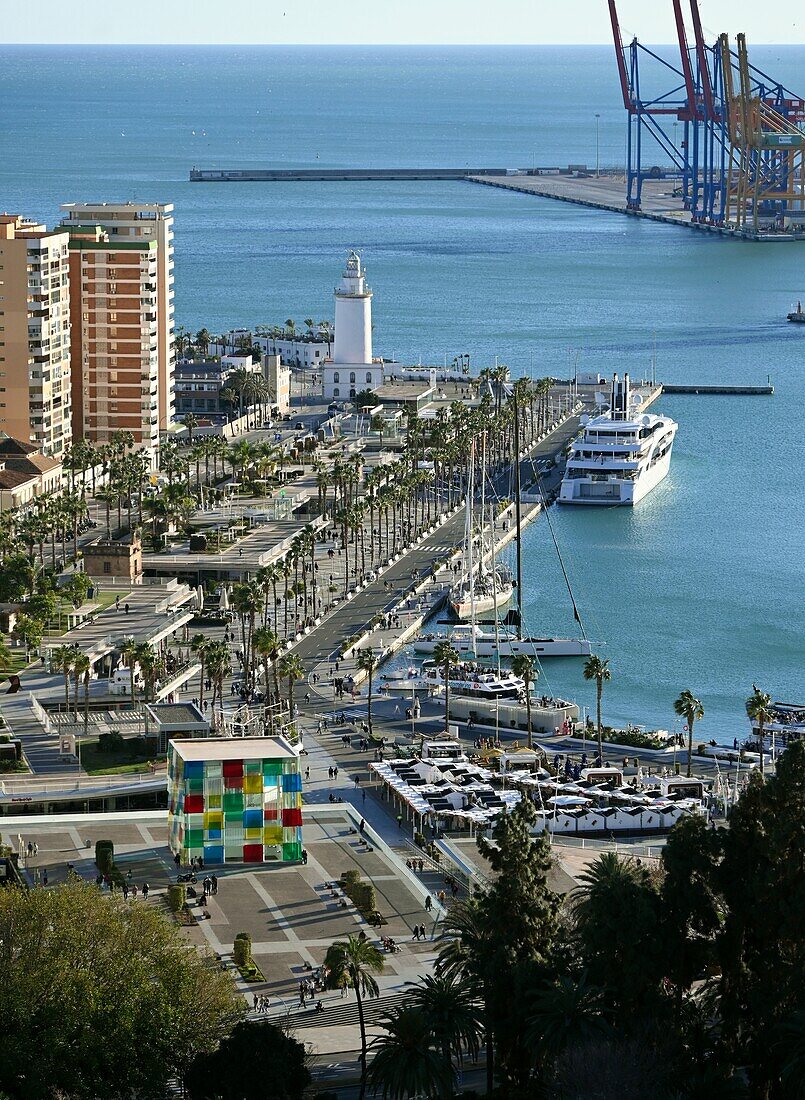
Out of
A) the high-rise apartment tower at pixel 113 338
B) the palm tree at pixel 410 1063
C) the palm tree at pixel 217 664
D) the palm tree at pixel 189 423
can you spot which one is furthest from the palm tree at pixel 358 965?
the palm tree at pixel 189 423

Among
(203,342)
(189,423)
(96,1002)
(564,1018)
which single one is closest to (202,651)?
(96,1002)

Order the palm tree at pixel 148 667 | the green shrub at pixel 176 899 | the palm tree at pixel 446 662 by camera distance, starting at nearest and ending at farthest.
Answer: the green shrub at pixel 176 899 → the palm tree at pixel 148 667 → the palm tree at pixel 446 662

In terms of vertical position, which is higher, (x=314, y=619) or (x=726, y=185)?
(x=726, y=185)

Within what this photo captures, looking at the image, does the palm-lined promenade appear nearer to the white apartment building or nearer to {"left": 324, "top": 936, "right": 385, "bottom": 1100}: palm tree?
{"left": 324, "top": 936, "right": 385, "bottom": 1100}: palm tree

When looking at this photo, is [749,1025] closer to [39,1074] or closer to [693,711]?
[39,1074]

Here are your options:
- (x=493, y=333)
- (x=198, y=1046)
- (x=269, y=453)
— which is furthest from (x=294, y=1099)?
(x=493, y=333)

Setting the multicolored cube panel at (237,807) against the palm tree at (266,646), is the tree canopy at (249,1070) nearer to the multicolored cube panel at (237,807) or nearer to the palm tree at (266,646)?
the multicolored cube panel at (237,807)
